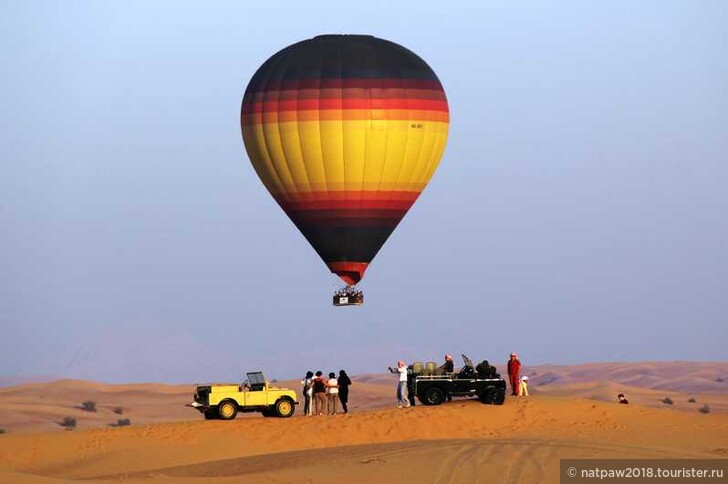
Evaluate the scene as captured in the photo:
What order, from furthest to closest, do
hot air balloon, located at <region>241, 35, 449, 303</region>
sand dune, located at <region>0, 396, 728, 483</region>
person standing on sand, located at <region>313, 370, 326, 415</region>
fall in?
1. hot air balloon, located at <region>241, 35, 449, 303</region>
2. person standing on sand, located at <region>313, 370, 326, 415</region>
3. sand dune, located at <region>0, 396, 728, 483</region>

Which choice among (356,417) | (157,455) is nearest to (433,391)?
(356,417)

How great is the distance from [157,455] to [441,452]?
387 inches

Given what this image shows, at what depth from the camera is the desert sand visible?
4562 centimetres

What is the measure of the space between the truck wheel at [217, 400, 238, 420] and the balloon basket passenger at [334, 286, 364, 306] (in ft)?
39.5

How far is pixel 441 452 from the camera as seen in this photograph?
4772 centimetres

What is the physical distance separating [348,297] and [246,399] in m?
12.3

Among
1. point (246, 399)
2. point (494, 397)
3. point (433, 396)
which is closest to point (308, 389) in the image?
point (246, 399)

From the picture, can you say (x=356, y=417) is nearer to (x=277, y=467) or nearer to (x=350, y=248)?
(x=277, y=467)

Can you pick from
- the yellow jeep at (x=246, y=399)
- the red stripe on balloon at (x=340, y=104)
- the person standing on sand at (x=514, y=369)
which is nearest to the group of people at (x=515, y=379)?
the person standing on sand at (x=514, y=369)

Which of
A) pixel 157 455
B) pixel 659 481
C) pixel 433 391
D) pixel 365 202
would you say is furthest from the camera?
pixel 365 202

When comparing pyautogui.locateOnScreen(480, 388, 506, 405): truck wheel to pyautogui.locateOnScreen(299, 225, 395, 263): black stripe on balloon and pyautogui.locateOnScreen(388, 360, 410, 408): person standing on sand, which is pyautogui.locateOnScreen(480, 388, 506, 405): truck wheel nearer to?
pyautogui.locateOnScreen(388, 360, 410, 408): person standing on sand

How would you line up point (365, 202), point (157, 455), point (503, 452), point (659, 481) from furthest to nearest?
1. point (365, 202)
2. point (157, 455)
3. point (503, 452)
4. point (659, 481)

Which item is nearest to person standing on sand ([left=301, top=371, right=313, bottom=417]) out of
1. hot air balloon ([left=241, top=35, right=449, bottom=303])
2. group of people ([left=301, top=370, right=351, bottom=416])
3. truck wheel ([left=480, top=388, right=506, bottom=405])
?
group of people ([left=301, top=370, right=351, bottom=416])

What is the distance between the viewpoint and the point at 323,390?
5784 cm
